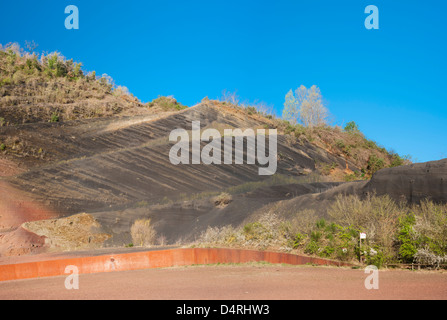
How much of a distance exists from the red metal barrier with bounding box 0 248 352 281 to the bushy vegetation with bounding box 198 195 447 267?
0.78 m

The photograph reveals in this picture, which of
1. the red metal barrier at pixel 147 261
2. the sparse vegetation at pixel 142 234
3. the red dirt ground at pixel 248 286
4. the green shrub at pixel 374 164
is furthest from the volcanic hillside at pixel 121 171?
the red dirt ground at pixel 248 286

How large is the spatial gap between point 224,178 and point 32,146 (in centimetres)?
1479

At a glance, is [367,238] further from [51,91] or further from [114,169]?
[51,91]

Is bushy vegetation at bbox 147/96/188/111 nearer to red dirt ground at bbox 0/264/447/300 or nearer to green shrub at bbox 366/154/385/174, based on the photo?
green shrub at bbox 366/154/385/174

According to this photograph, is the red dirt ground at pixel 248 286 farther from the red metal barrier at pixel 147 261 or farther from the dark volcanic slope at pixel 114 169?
the dark volcanic slope at pixel 114 169

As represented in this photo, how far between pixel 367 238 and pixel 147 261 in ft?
20.9

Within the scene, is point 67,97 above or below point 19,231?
above

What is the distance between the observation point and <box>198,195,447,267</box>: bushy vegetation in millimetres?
11336

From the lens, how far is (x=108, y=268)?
12.8 metres

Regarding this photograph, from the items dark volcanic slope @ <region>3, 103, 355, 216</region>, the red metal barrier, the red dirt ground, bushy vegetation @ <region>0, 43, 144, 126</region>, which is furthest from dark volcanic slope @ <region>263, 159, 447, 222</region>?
bushy vegetation @ <region>0, 43, 144, 126</region>

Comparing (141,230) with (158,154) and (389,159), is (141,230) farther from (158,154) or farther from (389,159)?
(389,159)

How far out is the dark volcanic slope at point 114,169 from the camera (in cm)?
2906

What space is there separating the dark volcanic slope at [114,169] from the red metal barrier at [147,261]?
1634cm
